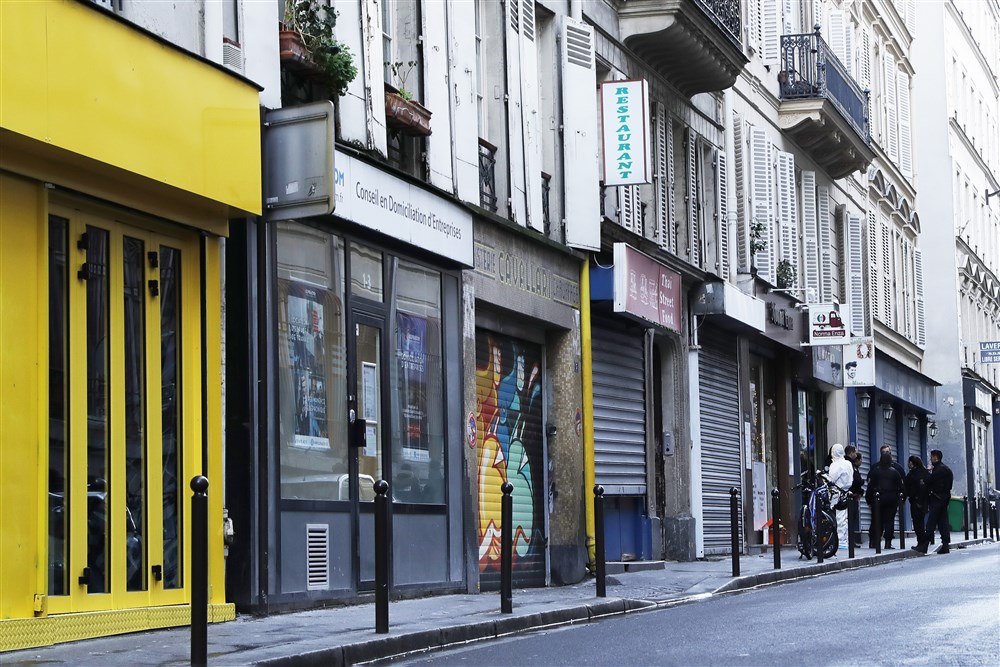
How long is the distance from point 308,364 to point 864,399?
79.5 ft

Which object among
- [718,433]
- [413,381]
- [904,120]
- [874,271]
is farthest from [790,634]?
[904,120]

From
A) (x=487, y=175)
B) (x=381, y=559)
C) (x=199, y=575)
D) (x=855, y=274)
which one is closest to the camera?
(x=199, y=575)

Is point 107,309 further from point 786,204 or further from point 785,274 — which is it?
point 786,204

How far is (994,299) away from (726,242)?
33.7 meters

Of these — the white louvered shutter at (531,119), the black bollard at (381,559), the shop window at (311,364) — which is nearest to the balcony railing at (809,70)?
the white louvered shutter at (531,119)

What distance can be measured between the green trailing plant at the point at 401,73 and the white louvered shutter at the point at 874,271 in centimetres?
2213

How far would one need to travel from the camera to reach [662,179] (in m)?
22.4

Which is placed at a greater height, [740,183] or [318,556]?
[740,183]

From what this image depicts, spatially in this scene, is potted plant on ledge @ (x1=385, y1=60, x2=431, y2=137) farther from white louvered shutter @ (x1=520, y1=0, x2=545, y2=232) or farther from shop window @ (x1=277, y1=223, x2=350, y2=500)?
white louvered shutter @ (x1=520, y1=0, x2=545, y2=232)

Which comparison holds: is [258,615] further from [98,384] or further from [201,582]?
[201,582]

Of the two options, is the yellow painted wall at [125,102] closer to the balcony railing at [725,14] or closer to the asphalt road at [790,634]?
the asphalt road at [790,634]

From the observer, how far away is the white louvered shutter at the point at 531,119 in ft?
56.3

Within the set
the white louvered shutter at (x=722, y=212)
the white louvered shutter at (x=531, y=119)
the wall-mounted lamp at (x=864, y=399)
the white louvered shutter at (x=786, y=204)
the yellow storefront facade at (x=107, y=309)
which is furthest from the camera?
the wall-mounted lamp at (x=864, y=399)

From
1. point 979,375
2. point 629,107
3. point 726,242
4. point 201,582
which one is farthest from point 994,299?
point 201,582
